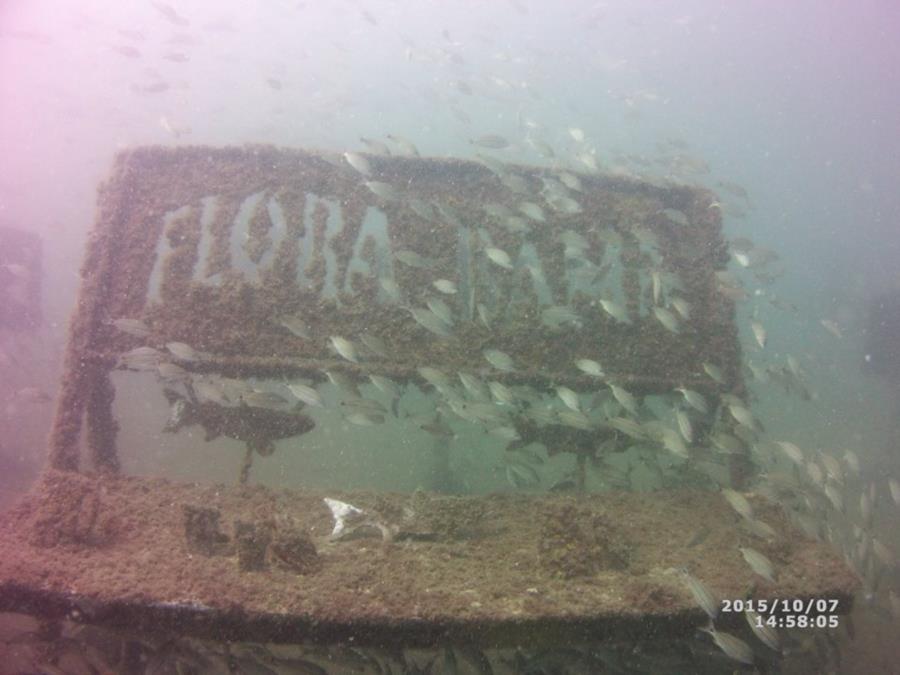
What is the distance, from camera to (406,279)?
6770 millimetres

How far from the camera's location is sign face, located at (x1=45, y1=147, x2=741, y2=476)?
6.15 metres

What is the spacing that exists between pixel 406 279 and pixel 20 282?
16.9 metres

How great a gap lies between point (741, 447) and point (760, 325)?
2.29 meters

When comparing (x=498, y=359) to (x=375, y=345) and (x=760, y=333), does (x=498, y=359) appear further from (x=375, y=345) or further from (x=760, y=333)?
(x=760, y=333)

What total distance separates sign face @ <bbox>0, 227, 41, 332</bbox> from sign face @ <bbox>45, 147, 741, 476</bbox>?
1304 centimetres

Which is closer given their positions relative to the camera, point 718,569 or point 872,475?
point 718,569

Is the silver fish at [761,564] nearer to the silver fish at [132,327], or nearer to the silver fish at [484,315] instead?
the silver fish at [484,315]

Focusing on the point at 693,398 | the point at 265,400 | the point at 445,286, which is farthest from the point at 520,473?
the point at 265,400

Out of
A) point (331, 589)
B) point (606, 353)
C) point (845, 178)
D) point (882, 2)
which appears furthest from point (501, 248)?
point (845, 178)

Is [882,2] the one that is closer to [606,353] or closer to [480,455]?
[480,455]

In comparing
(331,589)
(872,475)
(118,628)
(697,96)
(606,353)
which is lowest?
(872,475)

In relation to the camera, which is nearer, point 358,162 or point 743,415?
point 743,415

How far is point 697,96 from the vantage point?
449 feet

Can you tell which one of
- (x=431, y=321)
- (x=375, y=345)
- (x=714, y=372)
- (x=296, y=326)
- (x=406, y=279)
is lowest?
(x=375, y=345)
